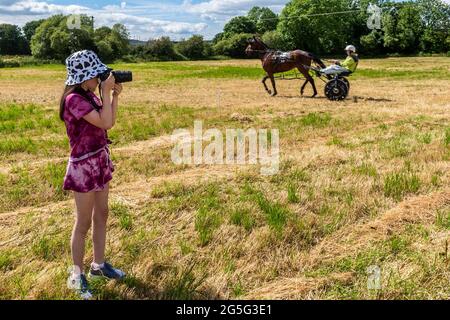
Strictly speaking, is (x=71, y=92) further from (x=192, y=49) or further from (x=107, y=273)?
(x=192, y=49)

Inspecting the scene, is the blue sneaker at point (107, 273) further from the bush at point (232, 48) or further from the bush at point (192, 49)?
the bush at point (192, 49)

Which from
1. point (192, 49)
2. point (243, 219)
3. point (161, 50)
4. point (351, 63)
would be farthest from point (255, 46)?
point (192, 49)

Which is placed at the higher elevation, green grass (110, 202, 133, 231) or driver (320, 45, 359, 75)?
driver (320, 45, 359, 75)

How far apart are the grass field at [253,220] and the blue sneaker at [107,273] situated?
0.25 ft

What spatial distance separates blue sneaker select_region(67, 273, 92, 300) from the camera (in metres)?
3.53

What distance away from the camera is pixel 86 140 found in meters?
3.49

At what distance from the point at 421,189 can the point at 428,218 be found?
3.22 feet

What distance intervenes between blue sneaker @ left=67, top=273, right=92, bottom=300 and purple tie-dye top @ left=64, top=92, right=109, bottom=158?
3.16 feet

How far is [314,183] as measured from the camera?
20.2ft

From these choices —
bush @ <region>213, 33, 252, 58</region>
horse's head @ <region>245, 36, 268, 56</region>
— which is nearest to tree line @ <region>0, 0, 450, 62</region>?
bush @ <region>213, 33, 252, 58</region>

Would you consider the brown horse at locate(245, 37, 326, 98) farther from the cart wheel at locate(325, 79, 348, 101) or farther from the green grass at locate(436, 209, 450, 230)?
the green grass at locate(436, 209, 450, 230)

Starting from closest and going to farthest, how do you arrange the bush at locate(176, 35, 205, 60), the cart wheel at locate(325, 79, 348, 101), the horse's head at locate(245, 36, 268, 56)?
the cart wheel at locate(325, 79, 348, 101) < the horse's head at locate(245, 36, 268, 56) < the bush at locate(176, 35, 205, 60)
